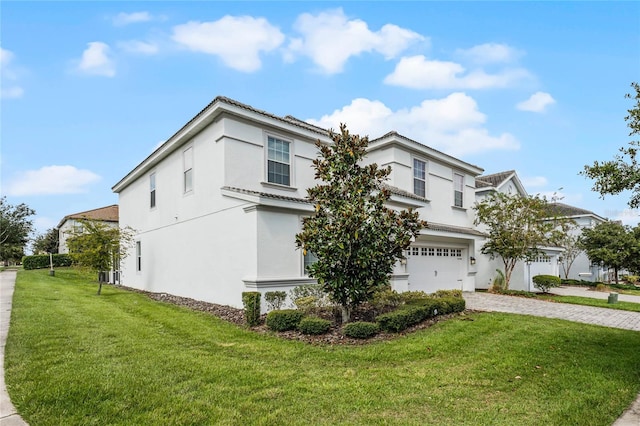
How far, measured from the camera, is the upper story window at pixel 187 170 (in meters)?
13.1

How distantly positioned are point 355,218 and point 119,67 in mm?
8285

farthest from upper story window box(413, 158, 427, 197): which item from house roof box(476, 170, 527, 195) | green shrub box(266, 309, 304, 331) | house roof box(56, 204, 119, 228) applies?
house roof box(56, 204, 119, 228)

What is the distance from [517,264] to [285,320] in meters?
16.8

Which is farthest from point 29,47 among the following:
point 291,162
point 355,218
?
point 355,218

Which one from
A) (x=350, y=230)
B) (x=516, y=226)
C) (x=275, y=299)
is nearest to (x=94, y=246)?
(x=275, y=299)

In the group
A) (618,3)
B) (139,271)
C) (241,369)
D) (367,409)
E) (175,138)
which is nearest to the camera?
(367,409)

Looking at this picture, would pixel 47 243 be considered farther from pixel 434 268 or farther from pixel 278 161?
pixel 434 268

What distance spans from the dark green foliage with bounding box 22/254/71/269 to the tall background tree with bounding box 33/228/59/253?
623 inches

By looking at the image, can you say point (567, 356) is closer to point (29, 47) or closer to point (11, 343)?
point (11, 343)

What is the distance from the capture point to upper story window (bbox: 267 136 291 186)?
11922 mm

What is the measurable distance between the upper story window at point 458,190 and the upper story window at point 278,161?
955 cm

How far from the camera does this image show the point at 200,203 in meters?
12.4

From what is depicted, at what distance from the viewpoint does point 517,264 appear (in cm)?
1998

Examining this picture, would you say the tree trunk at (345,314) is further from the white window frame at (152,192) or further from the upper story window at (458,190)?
the upper story window at (458,190)
